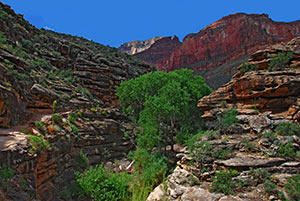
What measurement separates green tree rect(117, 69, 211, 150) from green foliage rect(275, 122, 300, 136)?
5.73 metres

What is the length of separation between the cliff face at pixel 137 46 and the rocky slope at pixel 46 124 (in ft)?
369

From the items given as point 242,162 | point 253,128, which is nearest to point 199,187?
point 242,162

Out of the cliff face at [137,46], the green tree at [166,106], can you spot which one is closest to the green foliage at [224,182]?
the green tree at [166,106]

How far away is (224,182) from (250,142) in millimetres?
2398

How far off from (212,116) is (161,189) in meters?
5.02

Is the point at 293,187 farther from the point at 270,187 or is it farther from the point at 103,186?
the point at 103,186

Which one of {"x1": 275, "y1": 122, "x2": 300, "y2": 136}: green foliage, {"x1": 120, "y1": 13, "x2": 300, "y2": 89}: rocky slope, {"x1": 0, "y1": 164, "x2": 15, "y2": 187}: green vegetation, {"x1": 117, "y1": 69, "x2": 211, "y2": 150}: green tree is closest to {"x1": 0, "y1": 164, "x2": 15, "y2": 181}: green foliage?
{"x1": 0, "y1": 164, "x2": 15, "y2": 187}: green vegetation

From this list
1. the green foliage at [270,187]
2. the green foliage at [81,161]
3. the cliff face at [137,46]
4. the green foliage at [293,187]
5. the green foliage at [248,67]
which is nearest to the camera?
the green foliage at [293,187]

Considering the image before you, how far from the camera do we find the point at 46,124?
36.2ft

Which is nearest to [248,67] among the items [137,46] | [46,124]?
[46,124]

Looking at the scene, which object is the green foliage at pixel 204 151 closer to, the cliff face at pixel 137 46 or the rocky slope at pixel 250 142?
the rocky slope at pixel 250 142

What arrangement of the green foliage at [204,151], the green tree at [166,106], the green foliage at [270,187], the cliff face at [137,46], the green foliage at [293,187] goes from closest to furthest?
1. the green foliage at [293,187]
2. the green foliage at [270,187]
3. the green foliage at [204,151]
4. the green tree at [166,106]
5. the cliff face at [137,46]

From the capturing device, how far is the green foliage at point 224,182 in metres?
7.11

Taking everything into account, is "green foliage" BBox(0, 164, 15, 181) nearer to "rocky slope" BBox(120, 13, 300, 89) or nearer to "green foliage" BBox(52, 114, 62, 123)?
"green foliage" BBox(52, 114, 62, 123)
